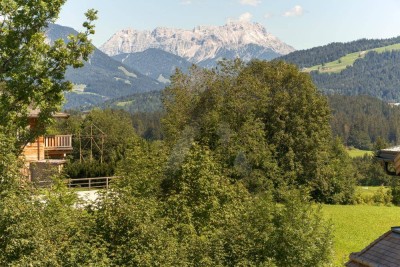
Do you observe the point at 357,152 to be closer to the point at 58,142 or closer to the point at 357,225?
the point at 58,142

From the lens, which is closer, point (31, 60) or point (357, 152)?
point (31, 60)

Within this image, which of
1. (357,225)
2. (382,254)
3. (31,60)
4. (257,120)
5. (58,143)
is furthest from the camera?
(58,143)

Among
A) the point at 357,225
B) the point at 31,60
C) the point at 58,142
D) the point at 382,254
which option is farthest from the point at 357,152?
the point at 382,254

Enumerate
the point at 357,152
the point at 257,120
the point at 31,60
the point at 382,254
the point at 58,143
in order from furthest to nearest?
1. the point at 357,152
2. the point at 58,143
3. the point at 257,120
4. the point at 31,60
5. the point at 382,254

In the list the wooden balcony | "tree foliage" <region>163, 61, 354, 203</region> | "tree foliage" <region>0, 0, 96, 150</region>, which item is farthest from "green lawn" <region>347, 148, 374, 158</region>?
"tree foliage" <region>0, 0, 96, 150</region>

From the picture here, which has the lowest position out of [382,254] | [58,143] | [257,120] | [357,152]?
[357,152]

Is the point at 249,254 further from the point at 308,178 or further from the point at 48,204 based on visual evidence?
the point at 308,178

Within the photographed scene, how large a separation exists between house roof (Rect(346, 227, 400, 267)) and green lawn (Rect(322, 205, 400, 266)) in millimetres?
14779

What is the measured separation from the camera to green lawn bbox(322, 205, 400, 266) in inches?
1181

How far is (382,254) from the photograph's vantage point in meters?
10.5

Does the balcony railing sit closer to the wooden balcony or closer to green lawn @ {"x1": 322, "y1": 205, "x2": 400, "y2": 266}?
the wooden balcony

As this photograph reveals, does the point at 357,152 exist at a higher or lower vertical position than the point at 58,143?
lower

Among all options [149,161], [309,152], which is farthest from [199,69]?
[149,161]

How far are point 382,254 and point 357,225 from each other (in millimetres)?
26808
